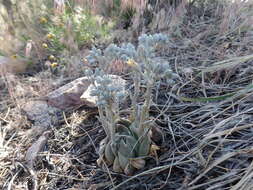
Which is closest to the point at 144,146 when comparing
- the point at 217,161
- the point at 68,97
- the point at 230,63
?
the point at 217,161

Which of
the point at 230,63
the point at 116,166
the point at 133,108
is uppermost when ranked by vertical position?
the point at 230,63

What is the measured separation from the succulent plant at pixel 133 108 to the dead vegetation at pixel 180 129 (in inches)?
3.3

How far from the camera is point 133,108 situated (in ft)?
3.88

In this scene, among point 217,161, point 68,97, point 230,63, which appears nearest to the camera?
point 217,161

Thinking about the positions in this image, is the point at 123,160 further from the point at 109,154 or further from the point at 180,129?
the point at 180,129

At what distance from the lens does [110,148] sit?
118 centimetres

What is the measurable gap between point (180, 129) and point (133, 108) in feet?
1.04

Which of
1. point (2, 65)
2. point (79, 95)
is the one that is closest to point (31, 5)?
point (2, 65)

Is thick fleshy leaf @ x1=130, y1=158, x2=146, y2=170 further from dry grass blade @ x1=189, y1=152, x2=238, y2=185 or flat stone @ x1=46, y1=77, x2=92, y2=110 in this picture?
flat stone @ x1=46, y1=77, x2=92, y2=110

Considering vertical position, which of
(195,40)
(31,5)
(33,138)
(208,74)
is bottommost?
(33,138)

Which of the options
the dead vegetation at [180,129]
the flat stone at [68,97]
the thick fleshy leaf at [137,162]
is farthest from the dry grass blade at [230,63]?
the flat stone at [68,97]

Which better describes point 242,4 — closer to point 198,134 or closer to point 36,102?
point 198,134

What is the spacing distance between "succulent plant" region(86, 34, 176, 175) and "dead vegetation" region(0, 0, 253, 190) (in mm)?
84

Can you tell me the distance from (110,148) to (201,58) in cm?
113
